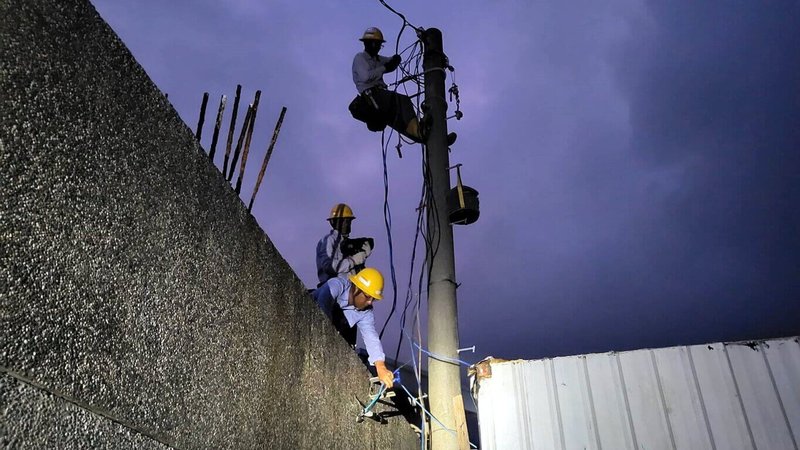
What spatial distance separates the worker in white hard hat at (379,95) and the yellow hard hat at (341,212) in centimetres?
126

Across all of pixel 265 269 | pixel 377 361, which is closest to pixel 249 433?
pixel 265 269

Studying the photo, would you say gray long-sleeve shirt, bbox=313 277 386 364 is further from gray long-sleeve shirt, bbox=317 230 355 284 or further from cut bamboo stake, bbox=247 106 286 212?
cut bamboo stake, bbox=247 106 286 212

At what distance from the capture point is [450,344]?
4.67 metres

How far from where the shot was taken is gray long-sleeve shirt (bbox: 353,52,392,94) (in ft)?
20.1

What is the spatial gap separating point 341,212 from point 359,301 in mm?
1544

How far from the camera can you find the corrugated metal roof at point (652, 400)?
3.77 m

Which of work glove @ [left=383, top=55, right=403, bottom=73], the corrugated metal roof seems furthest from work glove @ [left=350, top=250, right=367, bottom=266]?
work glove @ [left=383, top=55, right=403, bottom=73]

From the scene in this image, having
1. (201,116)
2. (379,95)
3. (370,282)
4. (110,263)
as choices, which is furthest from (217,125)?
(379,95)

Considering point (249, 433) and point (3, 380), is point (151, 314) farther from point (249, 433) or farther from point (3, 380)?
point (249, 433)

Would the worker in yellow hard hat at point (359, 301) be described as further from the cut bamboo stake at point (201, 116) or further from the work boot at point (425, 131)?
the cut bamboo stake at point (201, 116)

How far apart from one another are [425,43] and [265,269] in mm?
4813

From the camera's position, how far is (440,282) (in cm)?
497

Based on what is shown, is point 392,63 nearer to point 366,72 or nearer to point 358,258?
point 366,72

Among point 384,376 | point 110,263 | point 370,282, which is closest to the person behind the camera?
point 110,263
